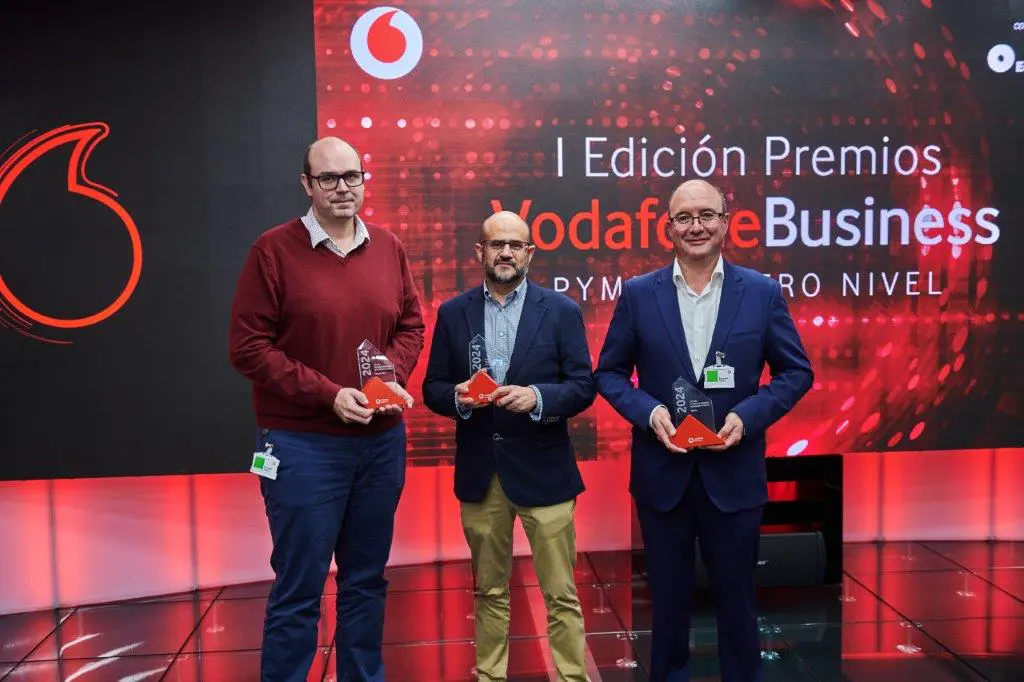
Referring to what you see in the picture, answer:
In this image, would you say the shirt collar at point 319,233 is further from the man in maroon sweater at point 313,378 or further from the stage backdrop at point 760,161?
the stage backdrop at point 760,161

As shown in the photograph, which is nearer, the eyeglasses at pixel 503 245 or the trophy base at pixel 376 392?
the trophy base at pixel 376 392

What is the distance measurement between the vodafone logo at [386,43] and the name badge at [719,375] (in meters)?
2.22

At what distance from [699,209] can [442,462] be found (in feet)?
6.88

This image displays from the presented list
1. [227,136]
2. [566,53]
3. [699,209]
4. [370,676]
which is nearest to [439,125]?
[566,53]

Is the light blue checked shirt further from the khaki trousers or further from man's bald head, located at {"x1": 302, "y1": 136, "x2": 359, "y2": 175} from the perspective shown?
man's bald head, located at {"x1": 302, "y1": 136, "x2": 359, "y2": 175}

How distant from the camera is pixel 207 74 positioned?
13.5 ft

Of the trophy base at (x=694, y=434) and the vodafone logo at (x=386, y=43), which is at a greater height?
the vodafone logo at (x=386, y=43)

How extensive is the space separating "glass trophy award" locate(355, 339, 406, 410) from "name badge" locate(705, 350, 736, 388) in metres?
0.93

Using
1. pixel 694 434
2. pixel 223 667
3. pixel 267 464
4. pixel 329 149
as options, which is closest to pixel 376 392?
pixel 267 464

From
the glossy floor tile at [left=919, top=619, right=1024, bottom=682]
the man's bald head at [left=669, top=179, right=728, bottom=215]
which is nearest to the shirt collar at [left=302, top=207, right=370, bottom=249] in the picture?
the man's bald head at [left=669, top=179, right=728, bottom=215]

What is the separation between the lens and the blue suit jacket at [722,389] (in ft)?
9.23

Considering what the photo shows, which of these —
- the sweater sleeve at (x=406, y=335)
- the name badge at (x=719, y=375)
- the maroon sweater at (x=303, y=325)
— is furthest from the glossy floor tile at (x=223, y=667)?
the name badge at (x=719, y=375)

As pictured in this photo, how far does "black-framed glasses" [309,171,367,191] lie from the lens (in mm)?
2811

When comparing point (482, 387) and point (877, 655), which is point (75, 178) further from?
point (877, 655)
